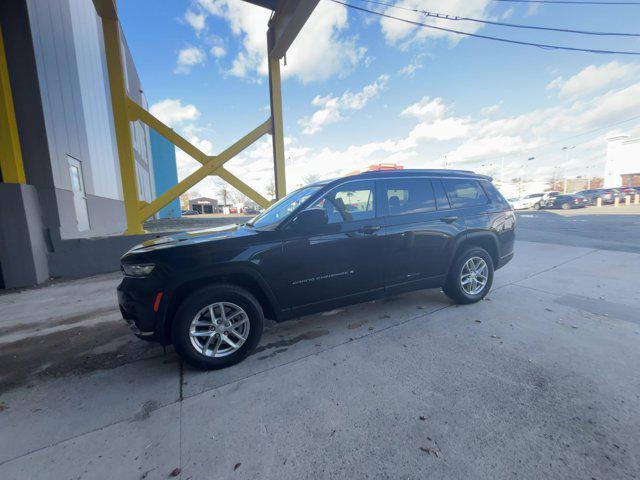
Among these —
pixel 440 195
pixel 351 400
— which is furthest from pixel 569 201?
pixel 351 400

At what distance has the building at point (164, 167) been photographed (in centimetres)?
3412

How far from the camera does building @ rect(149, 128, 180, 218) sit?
34125 millimetres

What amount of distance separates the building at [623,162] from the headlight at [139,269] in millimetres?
57546

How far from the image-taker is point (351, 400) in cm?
230

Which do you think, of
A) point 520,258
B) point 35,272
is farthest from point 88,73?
point 520,258

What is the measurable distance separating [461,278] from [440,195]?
1.21 meters

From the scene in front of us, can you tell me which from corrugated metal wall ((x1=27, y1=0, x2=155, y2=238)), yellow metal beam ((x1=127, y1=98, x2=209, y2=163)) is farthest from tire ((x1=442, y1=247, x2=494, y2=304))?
corrugated metal wall ((x1=27, y1=0, x2=155, y2=238))

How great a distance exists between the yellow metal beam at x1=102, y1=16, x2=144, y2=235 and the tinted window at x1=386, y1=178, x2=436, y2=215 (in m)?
6.41

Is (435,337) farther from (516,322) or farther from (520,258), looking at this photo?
(520,258)

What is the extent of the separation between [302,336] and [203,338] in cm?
113

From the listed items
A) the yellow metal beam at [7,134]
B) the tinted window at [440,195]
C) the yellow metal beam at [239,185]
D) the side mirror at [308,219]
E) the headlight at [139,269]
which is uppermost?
the yellow metal beam at [7,134]

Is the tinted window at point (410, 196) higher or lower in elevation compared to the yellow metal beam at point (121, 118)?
lower

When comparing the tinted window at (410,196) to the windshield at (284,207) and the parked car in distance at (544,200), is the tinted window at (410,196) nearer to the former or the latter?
the windshield at (284,207)

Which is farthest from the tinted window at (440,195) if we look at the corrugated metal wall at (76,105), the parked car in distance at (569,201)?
the parked car in distance at (569,201)
